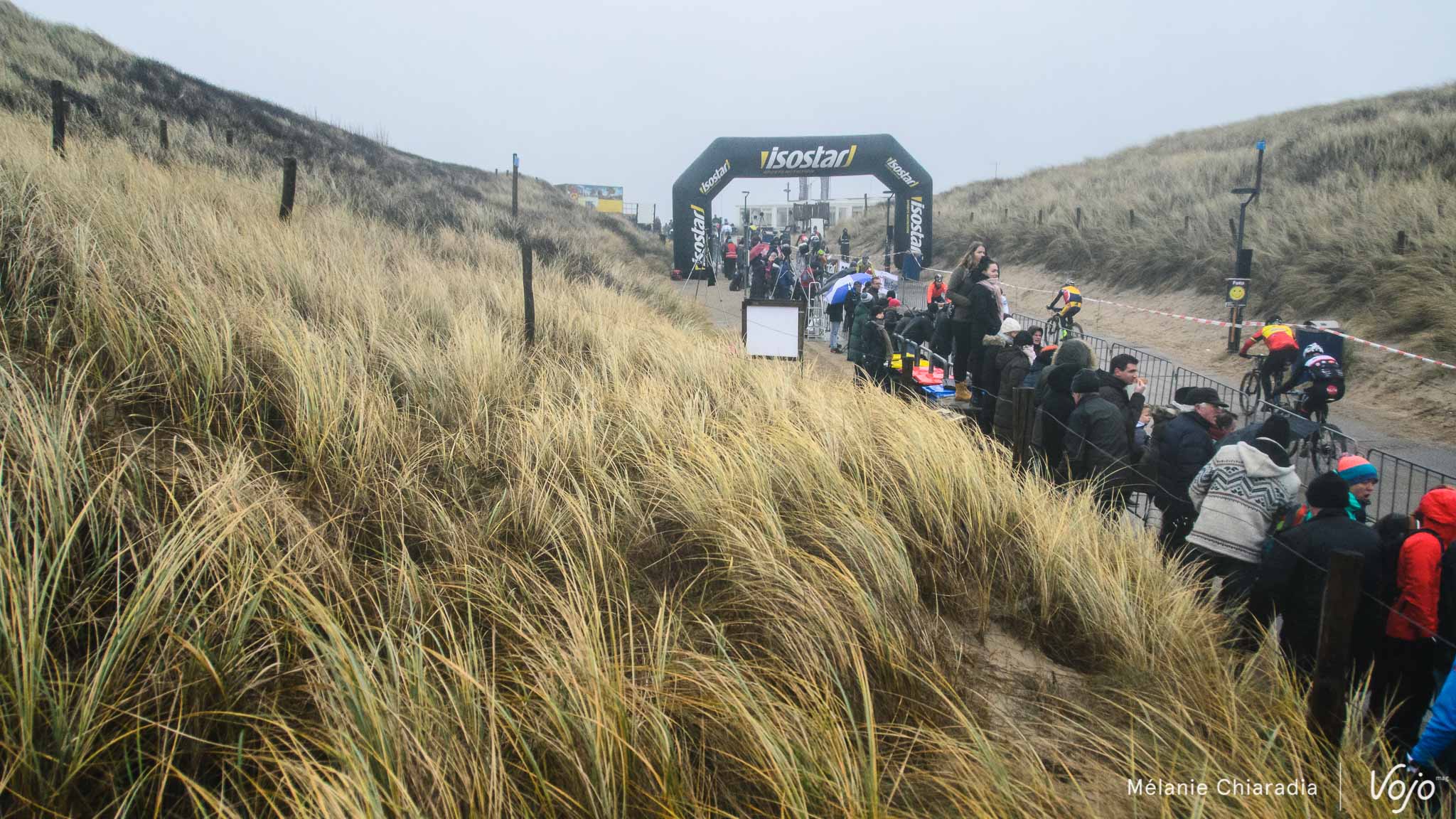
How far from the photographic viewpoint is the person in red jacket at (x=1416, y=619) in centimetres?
350

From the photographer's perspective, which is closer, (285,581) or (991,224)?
(285,581)

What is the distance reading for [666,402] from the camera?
5059 mm

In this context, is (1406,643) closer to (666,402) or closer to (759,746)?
(759,746)

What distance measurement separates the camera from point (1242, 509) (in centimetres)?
425

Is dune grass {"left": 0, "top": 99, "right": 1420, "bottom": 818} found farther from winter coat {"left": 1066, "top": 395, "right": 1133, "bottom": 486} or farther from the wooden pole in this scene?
the wooden pole

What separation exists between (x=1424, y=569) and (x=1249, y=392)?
7412mm

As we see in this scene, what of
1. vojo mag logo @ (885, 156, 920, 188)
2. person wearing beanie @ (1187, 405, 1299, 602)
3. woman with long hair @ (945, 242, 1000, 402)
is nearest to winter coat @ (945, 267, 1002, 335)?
woman with long hair @ (945, 242, 1000, 402)

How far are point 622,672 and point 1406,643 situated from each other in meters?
3.37

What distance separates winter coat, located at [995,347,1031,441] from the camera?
22.4ft

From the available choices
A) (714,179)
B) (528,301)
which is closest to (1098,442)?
(528,301)

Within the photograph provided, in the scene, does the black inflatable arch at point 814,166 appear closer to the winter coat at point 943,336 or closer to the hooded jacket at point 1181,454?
the winter coat at point 943,336

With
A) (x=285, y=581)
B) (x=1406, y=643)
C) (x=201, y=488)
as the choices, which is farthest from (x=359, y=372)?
(x=1406, y=643)

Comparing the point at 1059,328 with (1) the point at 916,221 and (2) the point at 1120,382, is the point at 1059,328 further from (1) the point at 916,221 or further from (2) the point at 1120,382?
(1) the point at 916,221

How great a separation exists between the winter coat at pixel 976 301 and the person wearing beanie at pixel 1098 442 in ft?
11.1
